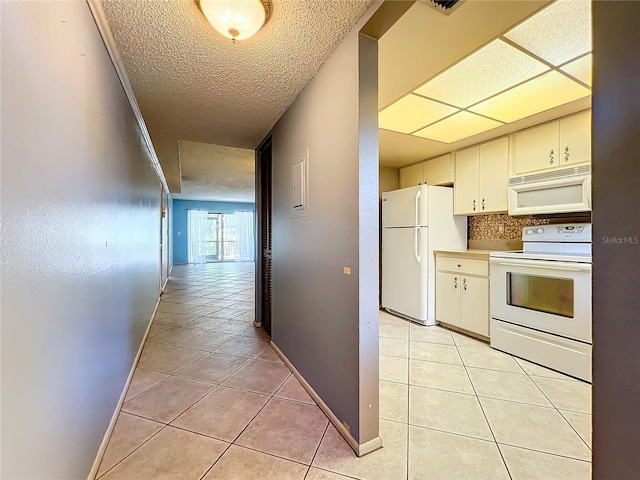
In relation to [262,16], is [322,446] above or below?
below

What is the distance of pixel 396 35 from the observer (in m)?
1.54

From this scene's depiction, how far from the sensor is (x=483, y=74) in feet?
6.38

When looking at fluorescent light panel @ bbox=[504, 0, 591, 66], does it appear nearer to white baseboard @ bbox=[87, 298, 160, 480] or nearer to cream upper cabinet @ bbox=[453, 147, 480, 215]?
cream upper cabinet @ bbox=[453, 147, 480, 215]

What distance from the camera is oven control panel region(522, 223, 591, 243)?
246 centimetres

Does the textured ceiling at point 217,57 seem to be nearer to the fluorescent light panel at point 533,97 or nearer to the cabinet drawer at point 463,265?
the fluorescent light panel at point 533,97

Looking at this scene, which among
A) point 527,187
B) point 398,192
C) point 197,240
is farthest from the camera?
point 197,240

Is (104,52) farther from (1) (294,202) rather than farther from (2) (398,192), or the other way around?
(2) (398,192)

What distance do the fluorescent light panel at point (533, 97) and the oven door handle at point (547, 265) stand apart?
50.7 inches

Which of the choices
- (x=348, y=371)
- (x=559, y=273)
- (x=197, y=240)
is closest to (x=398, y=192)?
(x=559, y=273)

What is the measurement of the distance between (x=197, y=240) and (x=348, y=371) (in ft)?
32.9

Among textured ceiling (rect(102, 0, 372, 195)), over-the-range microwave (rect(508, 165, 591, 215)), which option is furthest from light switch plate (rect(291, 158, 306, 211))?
over-the-range microwave (rect(508, 165, 591, 215))

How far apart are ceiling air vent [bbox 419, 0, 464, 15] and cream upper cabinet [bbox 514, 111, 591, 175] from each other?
199 cm

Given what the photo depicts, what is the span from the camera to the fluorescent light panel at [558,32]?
1.39 meters

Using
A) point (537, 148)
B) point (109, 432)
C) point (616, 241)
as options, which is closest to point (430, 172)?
point (537, 148)
